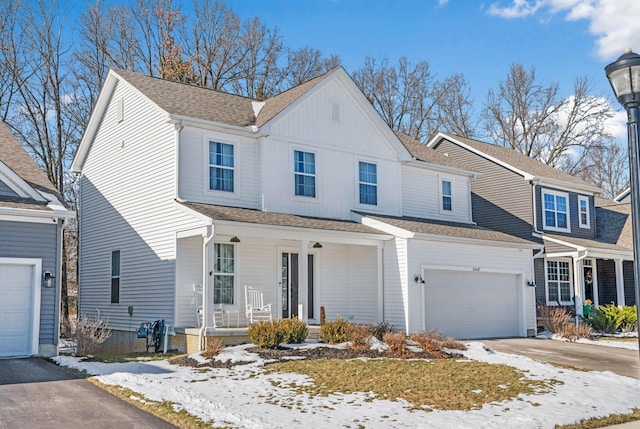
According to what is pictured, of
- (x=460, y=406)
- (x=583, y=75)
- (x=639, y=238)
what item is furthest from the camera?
(x=583, y=75)

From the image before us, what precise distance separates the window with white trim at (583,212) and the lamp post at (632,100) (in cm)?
2203

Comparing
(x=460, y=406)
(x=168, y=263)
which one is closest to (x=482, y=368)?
(x=460, y=406)


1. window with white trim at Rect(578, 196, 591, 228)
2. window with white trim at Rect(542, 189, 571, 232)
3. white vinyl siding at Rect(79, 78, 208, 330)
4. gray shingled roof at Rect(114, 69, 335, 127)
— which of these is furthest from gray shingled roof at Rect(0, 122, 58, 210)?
window with white trim at Rect(578, 196, 591, 228)

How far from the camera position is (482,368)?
12.0 metres

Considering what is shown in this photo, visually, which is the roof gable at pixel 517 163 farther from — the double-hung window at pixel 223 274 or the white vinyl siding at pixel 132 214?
the white vinyl siding at pixel 132 214

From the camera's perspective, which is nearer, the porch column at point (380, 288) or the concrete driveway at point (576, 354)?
the concrete driveway at point (576, 354)

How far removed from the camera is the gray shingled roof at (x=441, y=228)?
18516mm

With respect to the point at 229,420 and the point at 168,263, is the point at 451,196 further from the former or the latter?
the point at 229,420

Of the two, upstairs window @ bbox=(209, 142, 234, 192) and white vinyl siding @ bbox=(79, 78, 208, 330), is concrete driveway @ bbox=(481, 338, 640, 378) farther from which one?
white vinyl siding @ bbox=(79, 78, 208, 330)

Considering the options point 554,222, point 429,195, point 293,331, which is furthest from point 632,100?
point 554,222

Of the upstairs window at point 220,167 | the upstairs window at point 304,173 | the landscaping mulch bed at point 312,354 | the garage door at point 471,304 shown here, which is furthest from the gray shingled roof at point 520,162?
the landscaping mulch bed at point 312,354

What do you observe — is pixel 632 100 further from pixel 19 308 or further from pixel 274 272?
pixel 19 308

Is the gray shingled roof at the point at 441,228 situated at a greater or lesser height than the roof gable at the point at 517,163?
lesser

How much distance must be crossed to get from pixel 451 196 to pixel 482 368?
38.6 ft
